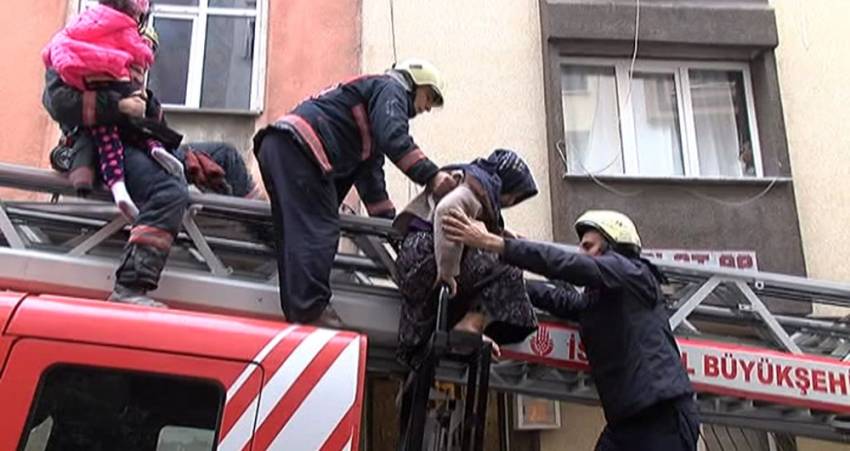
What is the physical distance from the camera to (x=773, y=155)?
731cm

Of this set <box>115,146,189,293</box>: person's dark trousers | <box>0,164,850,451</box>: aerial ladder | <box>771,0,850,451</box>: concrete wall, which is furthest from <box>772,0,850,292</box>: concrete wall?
<box>115,146,189,293</box>: person's dark trousers

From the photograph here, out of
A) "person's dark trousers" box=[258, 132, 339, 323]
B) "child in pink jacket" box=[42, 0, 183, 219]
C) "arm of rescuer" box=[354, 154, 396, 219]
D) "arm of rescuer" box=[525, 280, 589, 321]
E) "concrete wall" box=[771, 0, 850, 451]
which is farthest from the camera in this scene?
"concrete wall" box=[771, 0, 850, 451]

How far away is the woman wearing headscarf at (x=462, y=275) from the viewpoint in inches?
133

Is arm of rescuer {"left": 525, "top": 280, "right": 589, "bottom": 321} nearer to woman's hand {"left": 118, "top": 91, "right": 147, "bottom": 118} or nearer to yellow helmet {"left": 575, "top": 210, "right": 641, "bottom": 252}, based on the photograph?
yellow helmet {"left": 575, "top": 210, "right": 641, "bottom": 252}

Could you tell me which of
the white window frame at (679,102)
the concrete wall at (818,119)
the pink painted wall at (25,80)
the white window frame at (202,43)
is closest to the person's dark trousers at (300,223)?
the white window frame at (202,43)

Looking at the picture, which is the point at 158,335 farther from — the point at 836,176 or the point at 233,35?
the point at 836,176

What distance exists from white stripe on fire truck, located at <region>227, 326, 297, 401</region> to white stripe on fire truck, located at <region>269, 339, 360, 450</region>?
0.58 ft

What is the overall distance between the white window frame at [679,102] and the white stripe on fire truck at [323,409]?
514 cm

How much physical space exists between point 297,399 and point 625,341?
1.72 m

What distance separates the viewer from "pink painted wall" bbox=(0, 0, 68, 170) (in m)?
6.83

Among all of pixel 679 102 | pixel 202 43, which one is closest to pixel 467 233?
pixel 202 43

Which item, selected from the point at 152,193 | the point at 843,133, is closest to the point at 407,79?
the point at 152,193

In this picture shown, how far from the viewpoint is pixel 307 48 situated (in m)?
7.25

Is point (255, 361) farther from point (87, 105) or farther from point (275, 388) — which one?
point (87, 105)
